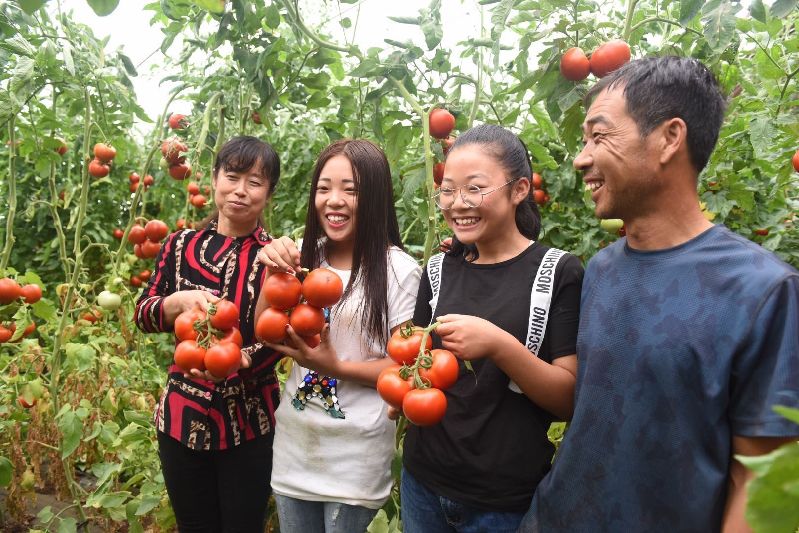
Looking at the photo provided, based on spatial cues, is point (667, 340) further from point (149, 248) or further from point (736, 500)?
point (149, 248)

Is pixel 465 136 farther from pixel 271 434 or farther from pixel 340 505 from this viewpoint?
pixel 271 434

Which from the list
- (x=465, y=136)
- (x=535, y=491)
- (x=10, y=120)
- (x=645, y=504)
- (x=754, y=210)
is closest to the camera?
(x=645, y=504)

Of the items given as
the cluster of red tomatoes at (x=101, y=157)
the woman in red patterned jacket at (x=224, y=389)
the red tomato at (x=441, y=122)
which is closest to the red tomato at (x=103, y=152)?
the cluster of red tomatoes at (x=101, y=157)

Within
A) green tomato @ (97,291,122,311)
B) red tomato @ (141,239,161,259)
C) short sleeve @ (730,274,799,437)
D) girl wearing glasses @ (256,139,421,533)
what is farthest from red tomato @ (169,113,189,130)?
short sleeve @ (730,274,799,437)

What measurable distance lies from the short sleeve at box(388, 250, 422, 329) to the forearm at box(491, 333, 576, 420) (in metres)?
0.40

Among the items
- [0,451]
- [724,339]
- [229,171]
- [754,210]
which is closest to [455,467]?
[724,339]

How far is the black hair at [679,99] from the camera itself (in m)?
0.93

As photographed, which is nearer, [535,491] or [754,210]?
[535,491]

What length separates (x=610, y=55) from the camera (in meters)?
1.48

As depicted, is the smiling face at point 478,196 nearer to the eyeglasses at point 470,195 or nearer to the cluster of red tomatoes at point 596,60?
the eyeglasses at point 470,195

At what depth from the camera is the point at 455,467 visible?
1.17m

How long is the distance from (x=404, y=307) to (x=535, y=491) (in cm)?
52

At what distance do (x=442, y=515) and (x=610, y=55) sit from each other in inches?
44.5

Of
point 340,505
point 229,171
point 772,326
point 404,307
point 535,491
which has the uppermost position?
point 229,171
